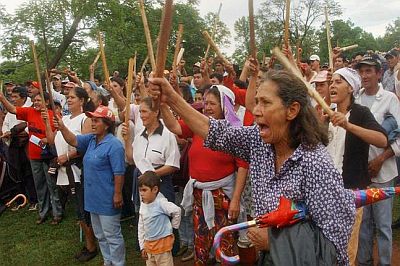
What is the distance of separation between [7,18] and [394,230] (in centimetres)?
2080

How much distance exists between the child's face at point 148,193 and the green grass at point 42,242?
4.38 ft

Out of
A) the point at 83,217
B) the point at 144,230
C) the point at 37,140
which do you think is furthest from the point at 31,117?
the point at 144,230

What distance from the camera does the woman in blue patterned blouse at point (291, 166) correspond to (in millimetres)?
1976

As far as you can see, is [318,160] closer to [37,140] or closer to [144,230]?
[144,230]

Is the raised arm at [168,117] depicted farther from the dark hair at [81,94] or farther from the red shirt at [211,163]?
the dark hair at [81,94]

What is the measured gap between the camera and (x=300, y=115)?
7.02 ft

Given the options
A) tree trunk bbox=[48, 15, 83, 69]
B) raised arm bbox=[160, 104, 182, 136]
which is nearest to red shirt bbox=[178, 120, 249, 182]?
raised arm bbox=[160, 104, 182, 136]

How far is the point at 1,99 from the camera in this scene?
270 inches

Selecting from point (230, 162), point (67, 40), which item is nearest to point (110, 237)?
point (230, 162)

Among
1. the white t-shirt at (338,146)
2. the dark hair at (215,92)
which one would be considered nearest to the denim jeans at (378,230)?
the white t-shirt at (338,146)

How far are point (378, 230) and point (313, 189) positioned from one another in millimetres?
2480

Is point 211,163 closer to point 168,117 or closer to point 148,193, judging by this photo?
point 148,193

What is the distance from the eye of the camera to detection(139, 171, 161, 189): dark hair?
419cm

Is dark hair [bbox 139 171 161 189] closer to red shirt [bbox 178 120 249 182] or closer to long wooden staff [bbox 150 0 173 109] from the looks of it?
red shirt [bbox 178 120 249 182]
